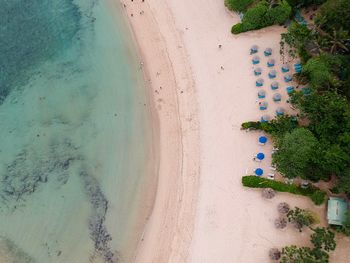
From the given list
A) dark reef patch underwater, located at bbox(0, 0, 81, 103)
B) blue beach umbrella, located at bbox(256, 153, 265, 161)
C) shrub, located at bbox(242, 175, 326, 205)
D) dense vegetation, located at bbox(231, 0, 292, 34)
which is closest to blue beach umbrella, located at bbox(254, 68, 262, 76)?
dense vegetation, located at bbox(231, 0, 292, 34)

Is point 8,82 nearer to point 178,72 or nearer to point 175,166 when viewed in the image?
point 178,72

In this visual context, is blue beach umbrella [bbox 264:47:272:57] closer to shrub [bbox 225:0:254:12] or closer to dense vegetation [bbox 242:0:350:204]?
dense vegetation [bbox 242:0:350:204]

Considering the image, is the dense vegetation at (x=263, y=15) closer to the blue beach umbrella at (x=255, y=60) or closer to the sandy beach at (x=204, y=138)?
the sandy beach at (x=204, y=138)

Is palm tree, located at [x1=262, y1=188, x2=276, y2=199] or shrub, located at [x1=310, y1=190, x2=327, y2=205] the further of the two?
palm tree, located at [x1=262, y1=188, x2=276, y2=199]

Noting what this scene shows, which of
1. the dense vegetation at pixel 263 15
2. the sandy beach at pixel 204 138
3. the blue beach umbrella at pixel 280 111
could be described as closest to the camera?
the sandy beach at pixel 204 138

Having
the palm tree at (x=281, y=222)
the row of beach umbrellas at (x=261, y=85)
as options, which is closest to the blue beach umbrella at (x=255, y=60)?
the row of beach umbrellas at (x=261, y=85)

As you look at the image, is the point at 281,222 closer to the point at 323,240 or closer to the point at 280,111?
the point at 323,240

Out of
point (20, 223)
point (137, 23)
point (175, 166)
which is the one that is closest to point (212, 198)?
point (175, 166)
